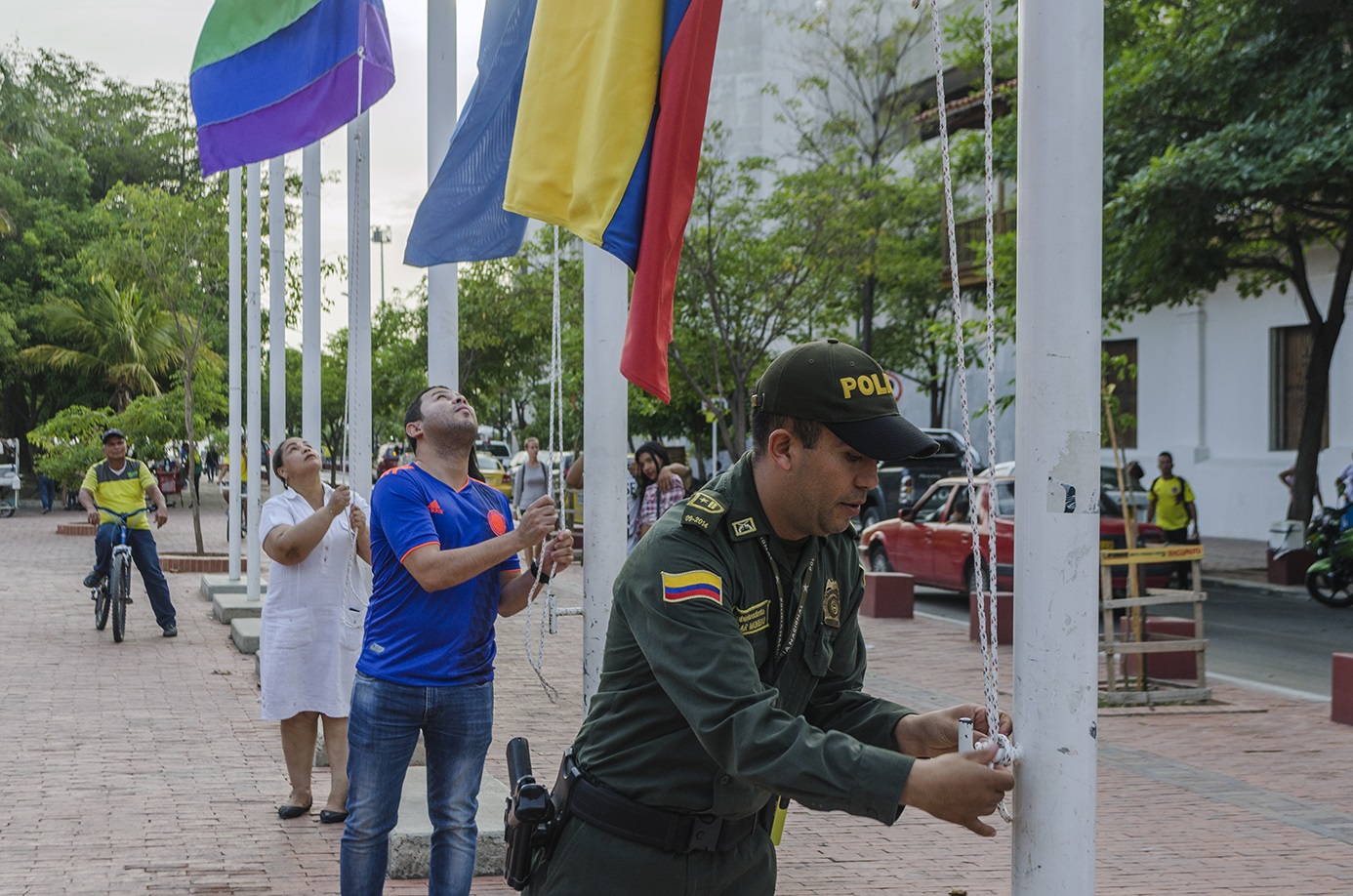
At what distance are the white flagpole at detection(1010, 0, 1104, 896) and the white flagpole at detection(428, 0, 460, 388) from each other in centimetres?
477

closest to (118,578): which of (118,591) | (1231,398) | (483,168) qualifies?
(118,591)

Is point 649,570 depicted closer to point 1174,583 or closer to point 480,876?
point 480,876

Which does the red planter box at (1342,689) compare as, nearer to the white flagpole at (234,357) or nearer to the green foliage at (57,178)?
the white flagpole at (234,357)

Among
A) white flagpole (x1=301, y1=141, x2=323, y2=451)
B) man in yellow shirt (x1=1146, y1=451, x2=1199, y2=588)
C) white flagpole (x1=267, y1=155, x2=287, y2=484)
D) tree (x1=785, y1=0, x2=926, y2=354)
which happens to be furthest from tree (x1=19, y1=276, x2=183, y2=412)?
white flagpole (x1=301, y1=141, x2=323, y2=451)

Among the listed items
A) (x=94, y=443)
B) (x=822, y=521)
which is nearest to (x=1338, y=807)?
(x=822, y=521)

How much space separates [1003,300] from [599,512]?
17.8 metres

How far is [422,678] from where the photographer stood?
177 inches

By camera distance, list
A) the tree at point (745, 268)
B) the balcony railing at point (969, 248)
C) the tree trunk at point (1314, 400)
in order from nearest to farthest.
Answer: the tree trunk at point (1314, 400), the tree at point (745, 268), the balcony railing at point (969, 248)

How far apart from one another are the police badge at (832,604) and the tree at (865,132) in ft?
80.6

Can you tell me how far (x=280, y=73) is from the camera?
8625mm

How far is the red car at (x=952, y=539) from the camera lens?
48.8ft

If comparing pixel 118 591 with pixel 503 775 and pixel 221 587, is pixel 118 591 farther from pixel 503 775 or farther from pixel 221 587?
pixel 503 775

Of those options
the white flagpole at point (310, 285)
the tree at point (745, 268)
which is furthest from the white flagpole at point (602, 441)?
the tree at point (745, 268)

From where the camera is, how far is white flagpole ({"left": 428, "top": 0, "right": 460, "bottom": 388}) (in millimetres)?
7055
